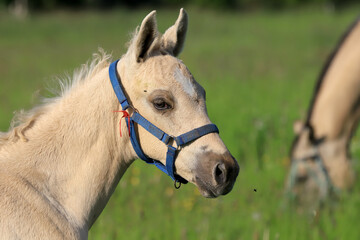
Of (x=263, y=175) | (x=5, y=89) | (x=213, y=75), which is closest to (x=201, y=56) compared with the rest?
(x=213, y=75)

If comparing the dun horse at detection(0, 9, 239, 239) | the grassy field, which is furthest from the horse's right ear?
the dun horse at detection(0, 9, 239, 239)

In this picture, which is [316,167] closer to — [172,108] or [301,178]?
[301,178]

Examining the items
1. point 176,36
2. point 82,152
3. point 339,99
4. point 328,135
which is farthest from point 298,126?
point 82,152

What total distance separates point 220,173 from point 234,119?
19.7 feet

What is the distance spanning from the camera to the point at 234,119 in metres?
8.75

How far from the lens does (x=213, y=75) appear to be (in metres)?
14.3

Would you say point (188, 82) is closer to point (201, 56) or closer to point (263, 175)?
point (263, 175)

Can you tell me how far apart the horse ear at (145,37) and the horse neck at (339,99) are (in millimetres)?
3302

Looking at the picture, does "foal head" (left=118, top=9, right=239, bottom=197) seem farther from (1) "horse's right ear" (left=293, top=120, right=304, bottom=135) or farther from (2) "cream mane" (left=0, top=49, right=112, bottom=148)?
(1) "horse's right ear" (left=293, top=120, right=304, bottom=135)

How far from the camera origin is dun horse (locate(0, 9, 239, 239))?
9.22 ft

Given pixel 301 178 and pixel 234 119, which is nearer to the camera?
pixel 301 178

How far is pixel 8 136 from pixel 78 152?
428mm

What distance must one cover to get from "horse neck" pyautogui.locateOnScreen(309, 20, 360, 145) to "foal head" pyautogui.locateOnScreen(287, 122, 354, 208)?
4.2 inches

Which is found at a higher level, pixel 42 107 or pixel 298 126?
pixel 42 107
